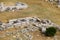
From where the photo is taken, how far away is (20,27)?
27875 mm

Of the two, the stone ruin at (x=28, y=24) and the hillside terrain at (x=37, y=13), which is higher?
the stone ruin at (x=28, y=24)

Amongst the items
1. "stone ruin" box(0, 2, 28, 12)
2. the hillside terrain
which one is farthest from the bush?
"stone ruin" box(0, 2, 28, 12)

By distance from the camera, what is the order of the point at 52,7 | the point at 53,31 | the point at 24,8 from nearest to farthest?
the point at 53,31 < the point at 24,8 < the point at 52,7

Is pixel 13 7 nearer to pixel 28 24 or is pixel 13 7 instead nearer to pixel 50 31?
pixel 28 24

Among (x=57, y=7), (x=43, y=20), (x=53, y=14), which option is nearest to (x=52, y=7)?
(x=57, y=7)

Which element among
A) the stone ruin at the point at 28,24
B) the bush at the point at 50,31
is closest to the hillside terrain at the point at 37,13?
the bush at the point at 50,31

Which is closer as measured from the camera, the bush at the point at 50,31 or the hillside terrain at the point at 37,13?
the bush at the point at 50,31

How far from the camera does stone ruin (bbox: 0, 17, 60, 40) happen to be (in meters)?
26.9

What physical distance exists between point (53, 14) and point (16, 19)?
7.18 metres

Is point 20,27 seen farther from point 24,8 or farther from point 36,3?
point 36,3

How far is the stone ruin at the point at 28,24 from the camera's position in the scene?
26.9 m

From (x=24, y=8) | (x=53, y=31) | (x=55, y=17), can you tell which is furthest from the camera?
(x=24, y=8)

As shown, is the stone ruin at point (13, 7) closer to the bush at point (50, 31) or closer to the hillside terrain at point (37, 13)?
the hillside terrain at point (37, 13)

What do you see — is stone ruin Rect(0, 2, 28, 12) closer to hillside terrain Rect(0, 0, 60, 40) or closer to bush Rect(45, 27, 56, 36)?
hillside terrain Rect(0, 0, 60, 40)
